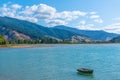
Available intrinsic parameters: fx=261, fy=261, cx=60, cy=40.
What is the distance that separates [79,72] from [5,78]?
18.9m

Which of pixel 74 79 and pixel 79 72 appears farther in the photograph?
pixel 79 72

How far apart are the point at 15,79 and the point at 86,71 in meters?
18.4

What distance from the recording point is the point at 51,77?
194 ft

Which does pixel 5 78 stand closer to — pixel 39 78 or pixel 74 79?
pixel 39 78

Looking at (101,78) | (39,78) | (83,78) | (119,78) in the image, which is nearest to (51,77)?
(39,78)

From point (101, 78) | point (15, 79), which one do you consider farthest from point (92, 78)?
point (15, 79)

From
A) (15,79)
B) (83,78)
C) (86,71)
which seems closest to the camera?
(15,79)

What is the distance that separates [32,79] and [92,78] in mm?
13648

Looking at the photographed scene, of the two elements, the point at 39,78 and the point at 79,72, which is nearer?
the point at 39,78

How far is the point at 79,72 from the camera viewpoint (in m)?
65.8

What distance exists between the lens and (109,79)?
188 feet

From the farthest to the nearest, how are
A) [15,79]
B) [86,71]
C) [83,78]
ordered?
[86,71]
[83,78]
[15,79]

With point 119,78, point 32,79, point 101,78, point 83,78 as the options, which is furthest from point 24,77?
point 119,78

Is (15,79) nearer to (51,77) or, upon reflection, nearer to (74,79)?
(51,77)
